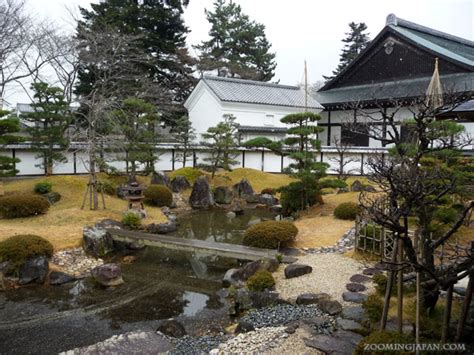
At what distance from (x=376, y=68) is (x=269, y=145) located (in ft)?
48.4

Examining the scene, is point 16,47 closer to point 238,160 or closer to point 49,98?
point 49,98

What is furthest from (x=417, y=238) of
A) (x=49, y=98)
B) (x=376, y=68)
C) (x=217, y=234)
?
(x=376, y=68)

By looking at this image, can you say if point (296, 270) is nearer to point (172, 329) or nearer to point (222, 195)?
point (172, 329)

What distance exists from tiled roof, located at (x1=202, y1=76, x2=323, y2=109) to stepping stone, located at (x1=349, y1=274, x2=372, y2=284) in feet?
57.8

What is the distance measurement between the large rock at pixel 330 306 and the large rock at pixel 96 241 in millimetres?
6873

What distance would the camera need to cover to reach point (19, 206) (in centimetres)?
1271

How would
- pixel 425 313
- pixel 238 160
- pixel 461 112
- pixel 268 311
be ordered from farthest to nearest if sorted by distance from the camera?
pixel 238 160, pixel 461 112, pixel 268 311, pixel 425 313

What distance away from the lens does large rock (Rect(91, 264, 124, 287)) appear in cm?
884

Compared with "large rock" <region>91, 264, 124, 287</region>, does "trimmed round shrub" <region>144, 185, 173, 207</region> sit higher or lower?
higher

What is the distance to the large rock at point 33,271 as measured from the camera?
8969 mm

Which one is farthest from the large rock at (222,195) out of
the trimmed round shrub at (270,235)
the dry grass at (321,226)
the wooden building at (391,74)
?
the trimmed round shrub at (270,235)

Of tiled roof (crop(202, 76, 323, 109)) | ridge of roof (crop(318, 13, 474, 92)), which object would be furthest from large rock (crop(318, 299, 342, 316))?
ridge of roof (crop(318, 13, 474, 92))

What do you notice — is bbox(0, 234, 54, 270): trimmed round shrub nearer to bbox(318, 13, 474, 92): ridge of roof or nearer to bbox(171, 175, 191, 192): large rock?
bbox(171, 175, 191, 192): large rock

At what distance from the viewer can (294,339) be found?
5629 mm
